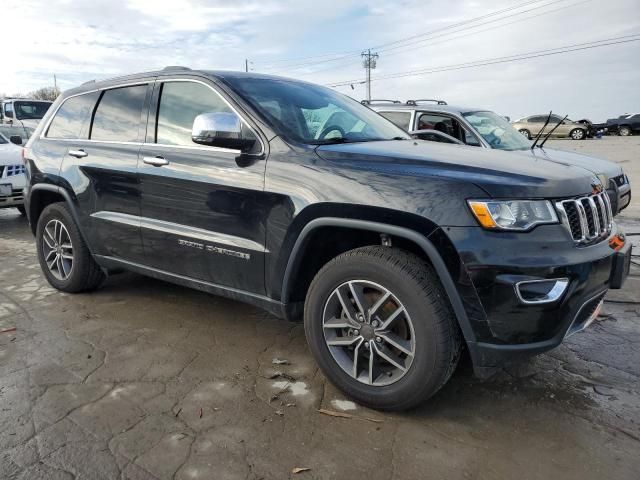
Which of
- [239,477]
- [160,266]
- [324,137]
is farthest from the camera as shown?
[160,266]

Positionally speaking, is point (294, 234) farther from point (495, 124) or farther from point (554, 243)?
point (495, 124)

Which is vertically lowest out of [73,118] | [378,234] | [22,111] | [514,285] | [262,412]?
[262,412]

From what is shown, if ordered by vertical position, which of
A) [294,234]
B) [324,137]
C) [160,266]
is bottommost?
[160,266]

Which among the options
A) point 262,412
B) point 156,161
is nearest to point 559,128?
point 156,161

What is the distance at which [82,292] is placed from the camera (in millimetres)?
4723

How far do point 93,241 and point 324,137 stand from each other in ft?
7.01

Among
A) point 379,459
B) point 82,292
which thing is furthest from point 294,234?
point 82,292

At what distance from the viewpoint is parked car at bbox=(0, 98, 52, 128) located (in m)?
17.1

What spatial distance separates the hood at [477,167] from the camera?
8.08 ft

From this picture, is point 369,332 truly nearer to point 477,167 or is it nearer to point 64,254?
point 477,167

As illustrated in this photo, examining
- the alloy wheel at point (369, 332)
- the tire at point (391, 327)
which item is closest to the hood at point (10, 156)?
the tire at point (391, 327)

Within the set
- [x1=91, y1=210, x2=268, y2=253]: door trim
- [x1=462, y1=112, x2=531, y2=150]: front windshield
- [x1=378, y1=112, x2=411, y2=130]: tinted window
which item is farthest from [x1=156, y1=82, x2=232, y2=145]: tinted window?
[x1=462, y1=112, x2=531, y2=150]: front windshield

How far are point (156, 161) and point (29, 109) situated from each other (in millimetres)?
16799

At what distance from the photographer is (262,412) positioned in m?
2.80
